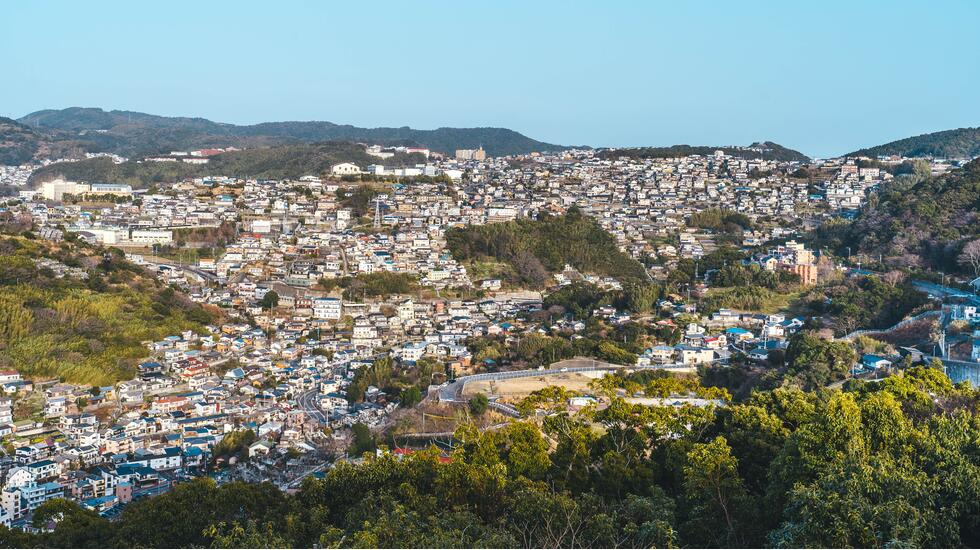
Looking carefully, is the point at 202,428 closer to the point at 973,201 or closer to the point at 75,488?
the point at 75,488

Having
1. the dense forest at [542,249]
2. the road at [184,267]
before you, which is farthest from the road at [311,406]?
the dense forest at [542,249]

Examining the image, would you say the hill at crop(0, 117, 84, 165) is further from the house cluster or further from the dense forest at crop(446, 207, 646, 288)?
the house cluster

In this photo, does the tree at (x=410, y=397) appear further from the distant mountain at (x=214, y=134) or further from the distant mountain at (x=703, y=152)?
the distant mountain at (x=214, y=134)

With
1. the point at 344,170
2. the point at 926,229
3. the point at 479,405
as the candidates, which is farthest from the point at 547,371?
the point at 344,170

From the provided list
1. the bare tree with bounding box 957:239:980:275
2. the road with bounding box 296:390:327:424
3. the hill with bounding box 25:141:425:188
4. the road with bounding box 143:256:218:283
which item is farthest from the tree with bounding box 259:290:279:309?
the hill with bounding box 25:141:425:188

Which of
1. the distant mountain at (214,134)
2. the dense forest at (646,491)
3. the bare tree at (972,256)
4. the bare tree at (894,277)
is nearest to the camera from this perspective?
the dense forest at (646,491)

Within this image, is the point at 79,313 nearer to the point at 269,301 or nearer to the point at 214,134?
the point at 269,301
